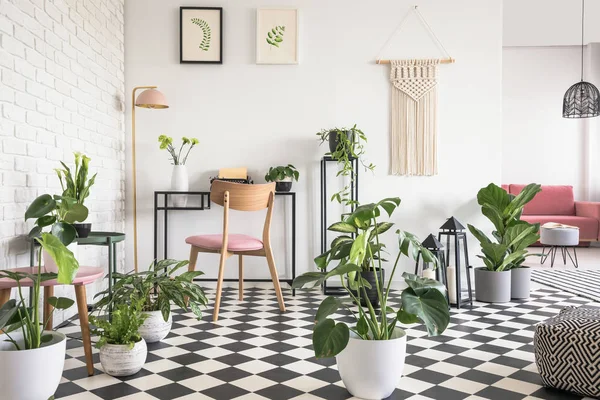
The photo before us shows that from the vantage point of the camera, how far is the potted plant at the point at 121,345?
2291 millimetres

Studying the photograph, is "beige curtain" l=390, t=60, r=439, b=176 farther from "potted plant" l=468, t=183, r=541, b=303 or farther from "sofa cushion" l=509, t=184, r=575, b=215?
"sofa cushion" l=509, t=184, r=575, b=215

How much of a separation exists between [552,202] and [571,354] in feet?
20.0

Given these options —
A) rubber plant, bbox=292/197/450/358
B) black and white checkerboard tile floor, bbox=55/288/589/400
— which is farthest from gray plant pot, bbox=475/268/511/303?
rubber plant, bbox=292/197/450/358

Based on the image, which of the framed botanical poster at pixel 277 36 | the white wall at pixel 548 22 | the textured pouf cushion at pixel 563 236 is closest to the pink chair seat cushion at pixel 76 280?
the framed botanical poster at pixel 277 36

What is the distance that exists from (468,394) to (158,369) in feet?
4.45

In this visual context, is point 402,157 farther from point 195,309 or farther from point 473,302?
point 195,309

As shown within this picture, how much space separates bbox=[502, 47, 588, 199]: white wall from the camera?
8094 mm

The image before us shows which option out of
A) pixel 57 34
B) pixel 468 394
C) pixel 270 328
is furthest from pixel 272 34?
pixel 468 394

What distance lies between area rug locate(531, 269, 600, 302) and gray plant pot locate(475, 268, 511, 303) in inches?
28.0

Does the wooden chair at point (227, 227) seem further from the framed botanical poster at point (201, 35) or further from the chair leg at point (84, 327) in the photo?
the framed botanical poster at point (201, 35)

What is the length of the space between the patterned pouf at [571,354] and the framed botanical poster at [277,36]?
304cm

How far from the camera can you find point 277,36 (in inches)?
174

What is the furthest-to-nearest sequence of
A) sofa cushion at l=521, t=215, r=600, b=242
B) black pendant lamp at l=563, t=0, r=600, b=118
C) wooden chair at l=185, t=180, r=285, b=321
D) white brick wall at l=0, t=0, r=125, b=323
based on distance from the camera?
sofa cushion at l=521, t=215, r=600, b=242, black pendant lamp at l=563, t=0, r=600, b=118, wooden chair at l=185, t=180, r=285, b=321, white brick wall at l=0, t=0, r=125, b=323

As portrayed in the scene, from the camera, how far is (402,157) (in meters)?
4.44
